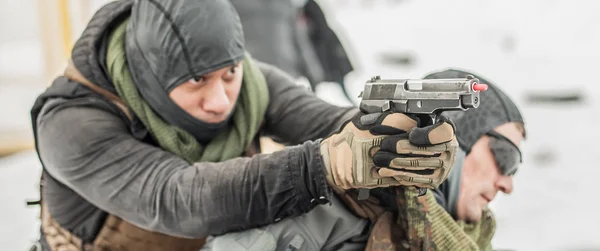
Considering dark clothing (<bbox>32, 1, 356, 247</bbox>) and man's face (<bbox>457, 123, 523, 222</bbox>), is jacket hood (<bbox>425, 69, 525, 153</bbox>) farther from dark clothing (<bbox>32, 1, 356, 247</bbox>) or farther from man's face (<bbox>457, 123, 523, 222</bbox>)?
dark clothing (<bbox>32, 1, 356, 247</bbox>)

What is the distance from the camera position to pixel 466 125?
1000 mm

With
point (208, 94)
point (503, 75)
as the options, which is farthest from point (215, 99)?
point (503, 75)

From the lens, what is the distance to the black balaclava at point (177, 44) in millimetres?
983

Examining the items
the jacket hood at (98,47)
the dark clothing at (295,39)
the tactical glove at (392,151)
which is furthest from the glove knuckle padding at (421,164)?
the dark clothing at (295,39)

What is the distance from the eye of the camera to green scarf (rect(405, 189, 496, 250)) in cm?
93

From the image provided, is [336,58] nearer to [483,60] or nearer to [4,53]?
[483,60]

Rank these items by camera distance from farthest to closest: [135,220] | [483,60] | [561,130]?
1. [483,60]
2. [561,130]
3. [135,220]

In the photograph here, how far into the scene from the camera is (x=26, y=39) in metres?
2.42

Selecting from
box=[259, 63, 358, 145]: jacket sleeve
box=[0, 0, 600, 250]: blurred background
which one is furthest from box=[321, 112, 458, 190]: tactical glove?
box=[0, 0, 600, 250]: blurred background

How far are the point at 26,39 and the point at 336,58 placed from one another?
1.11 m

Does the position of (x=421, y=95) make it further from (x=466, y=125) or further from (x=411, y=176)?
(x=466, y=125)

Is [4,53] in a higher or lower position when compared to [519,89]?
higher

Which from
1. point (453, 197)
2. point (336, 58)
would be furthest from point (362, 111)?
point (336, 58)

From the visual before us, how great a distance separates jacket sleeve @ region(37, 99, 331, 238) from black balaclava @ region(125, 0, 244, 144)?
8cm
